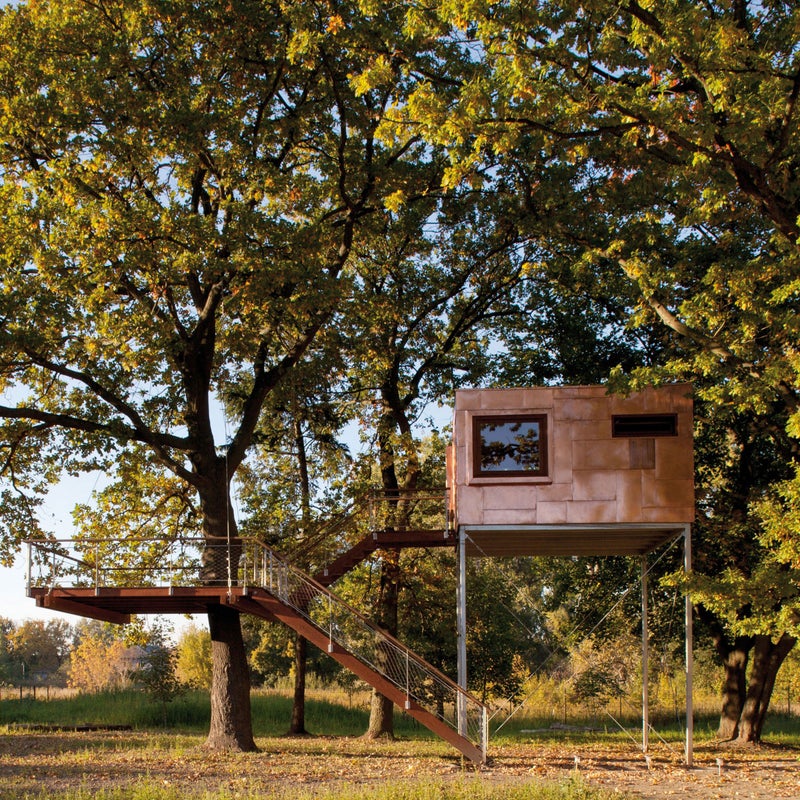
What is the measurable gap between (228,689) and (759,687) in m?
12.9

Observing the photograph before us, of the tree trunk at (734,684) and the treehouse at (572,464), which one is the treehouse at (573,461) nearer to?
the treehouse at (572,464)

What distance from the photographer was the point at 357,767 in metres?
19.2

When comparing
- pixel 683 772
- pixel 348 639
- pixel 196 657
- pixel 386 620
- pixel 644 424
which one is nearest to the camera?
pixel 683 772

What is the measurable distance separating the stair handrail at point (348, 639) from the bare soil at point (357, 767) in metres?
0.95

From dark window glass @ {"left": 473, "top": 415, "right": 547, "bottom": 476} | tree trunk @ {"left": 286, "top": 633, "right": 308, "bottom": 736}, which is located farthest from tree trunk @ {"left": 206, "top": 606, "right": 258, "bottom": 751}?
tree trunk @ {"left": 286, "top": 633, "right": 308, "bottom": 736}

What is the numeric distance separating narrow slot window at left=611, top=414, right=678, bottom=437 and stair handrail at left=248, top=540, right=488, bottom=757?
19.3 feet

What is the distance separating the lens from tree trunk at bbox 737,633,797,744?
Answer: 25.8 m

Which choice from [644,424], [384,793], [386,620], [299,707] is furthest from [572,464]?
[299,707]

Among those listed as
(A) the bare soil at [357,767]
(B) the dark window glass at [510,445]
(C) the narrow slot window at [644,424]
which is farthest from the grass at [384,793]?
(C) the narrow slot window at [644,424]

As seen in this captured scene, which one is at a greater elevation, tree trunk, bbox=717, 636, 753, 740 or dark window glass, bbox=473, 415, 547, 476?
dark window glass, bbox=473, 415, 547, 476

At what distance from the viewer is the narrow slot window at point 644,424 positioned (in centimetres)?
2055

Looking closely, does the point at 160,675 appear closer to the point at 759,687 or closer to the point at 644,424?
the point at 759,687

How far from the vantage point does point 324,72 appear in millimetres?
22125

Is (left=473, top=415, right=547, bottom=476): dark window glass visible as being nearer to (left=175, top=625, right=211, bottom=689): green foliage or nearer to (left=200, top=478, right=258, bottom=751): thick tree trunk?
(left=200, top=478, right=258, bottom=751): thick tree trunk
